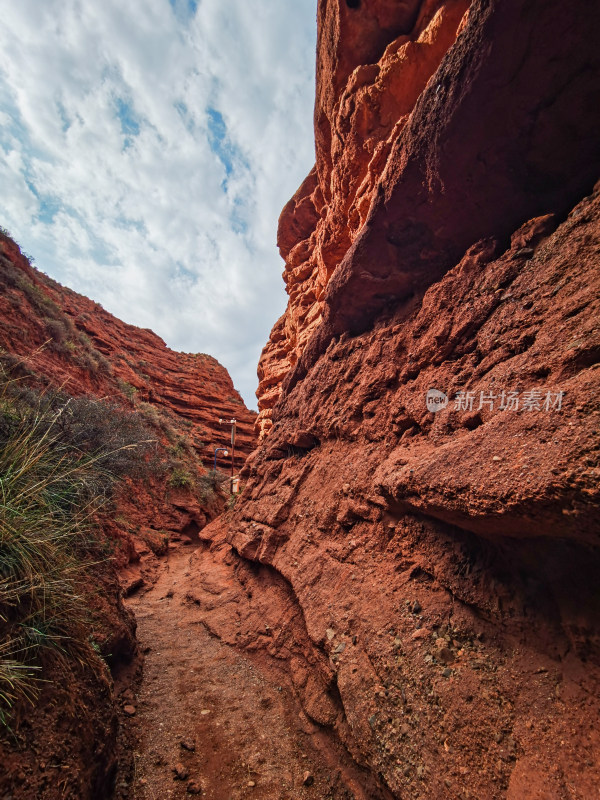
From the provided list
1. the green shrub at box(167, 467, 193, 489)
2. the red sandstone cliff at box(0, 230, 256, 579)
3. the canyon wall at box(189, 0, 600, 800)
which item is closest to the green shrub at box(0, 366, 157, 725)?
the red sandstone cliff at box(0, 230, 256, 579)

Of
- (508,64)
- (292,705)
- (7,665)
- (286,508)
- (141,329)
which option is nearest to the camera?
(7,665)

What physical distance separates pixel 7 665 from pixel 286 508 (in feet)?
12.0

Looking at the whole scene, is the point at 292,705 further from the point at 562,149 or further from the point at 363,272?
the point at 562,149

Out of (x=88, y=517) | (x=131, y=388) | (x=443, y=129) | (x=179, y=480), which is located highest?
(x=443, y=129)

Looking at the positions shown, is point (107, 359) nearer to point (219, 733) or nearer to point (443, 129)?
point (219, 733)

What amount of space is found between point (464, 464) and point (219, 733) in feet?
10.5

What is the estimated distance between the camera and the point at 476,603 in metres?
2.32

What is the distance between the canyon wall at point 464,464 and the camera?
71.6 inches

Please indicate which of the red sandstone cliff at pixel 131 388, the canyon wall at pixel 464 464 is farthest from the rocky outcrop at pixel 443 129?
the red sandstone cliff at pixel 131 388

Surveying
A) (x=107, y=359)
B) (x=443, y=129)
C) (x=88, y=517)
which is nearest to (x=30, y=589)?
(x=88, y=517)

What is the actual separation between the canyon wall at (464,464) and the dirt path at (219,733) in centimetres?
24

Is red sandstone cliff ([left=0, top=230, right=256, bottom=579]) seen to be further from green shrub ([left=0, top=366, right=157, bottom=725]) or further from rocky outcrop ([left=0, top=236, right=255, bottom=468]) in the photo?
green shrub ([left=0, top=366, right=157, bottom=725])

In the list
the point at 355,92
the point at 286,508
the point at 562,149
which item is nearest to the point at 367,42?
the point at 355,92

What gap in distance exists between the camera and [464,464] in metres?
2.28
